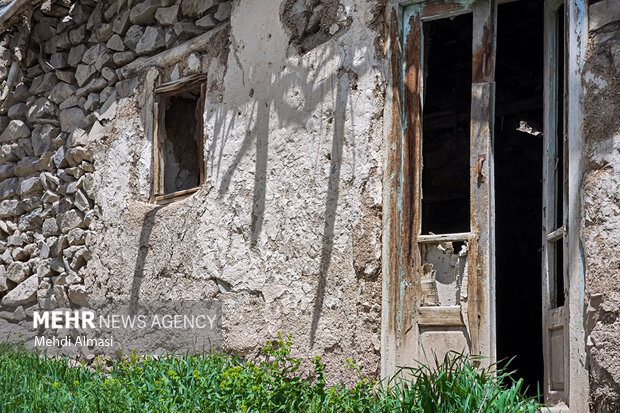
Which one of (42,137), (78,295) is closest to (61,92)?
(42,137)

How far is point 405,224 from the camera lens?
182 inches

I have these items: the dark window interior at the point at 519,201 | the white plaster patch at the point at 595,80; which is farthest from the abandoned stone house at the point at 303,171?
the dark window interior at the point at 519,201

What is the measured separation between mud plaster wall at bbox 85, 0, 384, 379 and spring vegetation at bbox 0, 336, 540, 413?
9.6 inches

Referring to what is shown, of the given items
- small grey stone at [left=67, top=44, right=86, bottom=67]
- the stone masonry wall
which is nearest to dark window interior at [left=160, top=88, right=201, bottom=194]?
the stone masonry wall

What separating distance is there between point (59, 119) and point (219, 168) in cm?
220

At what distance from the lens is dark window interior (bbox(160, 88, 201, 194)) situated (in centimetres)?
632

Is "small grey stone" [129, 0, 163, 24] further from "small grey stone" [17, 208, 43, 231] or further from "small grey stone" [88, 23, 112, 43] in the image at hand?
"small grey stone" [17, 208, 43, 231]

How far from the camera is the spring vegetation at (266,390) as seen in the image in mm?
3838

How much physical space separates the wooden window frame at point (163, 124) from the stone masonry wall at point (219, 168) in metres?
0.07

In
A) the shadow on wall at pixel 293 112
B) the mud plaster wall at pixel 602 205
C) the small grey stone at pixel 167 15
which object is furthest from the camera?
the small grey stone at pixel 167 15

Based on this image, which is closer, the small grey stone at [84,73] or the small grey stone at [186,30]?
the small grey stone at [186,30]

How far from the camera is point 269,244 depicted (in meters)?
5.17

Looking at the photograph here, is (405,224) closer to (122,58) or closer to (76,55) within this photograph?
(122,58)

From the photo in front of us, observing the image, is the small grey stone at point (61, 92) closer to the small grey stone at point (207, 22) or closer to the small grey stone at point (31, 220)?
the small grey stone at point (31, 220)
